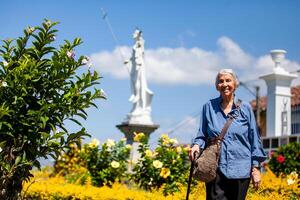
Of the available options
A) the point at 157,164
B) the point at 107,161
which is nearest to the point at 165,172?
the point at 157,164

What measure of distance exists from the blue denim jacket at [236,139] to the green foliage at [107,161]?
5208mm

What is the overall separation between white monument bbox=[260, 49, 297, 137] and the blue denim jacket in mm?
11080

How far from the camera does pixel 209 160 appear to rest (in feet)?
13.1

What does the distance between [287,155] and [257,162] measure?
778 cm

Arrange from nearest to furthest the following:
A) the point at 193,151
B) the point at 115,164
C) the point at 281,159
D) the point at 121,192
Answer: the point at 193,151
the point at 121,192
the point at 115,164
the point at 281,159

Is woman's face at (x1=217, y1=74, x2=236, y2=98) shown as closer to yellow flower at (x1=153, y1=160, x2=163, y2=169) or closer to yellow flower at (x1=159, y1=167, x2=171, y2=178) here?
yellow flower at (x1=159, y1=167, x2=171, y2=178)

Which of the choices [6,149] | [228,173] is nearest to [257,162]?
[228,173]

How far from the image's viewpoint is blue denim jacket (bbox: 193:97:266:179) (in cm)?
404

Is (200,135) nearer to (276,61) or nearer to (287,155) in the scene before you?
(287,155)

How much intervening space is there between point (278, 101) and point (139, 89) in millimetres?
3634

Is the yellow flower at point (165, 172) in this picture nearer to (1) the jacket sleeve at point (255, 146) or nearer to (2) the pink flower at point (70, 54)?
(2) the pink flower at point (70, 54)

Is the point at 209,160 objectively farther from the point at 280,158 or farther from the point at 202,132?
the point at 280,158

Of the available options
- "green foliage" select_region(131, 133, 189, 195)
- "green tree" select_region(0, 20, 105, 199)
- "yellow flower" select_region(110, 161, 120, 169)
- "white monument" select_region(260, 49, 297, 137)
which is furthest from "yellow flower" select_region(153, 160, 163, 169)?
"white monument" select_region(260, 49, 297, 137)

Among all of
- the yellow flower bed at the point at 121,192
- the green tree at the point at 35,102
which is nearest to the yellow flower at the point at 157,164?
the yellow flower bed at the point at 121,192
